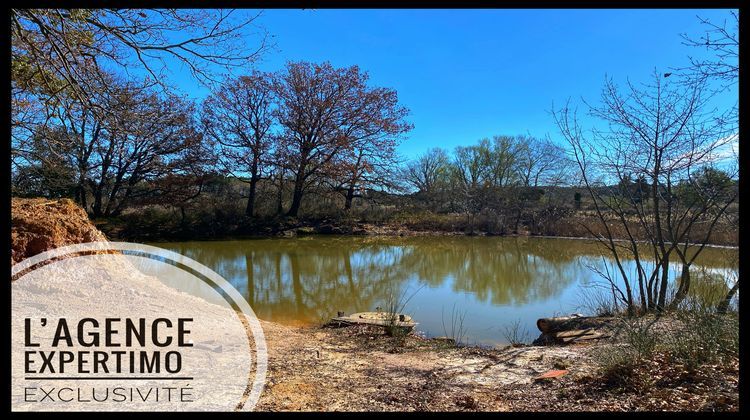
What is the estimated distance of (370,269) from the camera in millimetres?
14508

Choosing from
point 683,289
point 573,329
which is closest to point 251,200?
point 573,329

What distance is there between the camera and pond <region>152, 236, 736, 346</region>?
8156 millimetres

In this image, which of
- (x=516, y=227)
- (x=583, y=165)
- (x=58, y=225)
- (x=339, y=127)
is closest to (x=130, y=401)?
(x=58, y=225)

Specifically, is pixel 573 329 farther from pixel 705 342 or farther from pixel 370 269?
pixel 370 269

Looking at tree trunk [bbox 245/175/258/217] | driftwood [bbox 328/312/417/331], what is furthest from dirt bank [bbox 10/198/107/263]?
tree trunk [bbox 245/175/258/217]

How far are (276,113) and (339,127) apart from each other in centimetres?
394

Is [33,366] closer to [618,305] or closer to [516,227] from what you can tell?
[618,305]

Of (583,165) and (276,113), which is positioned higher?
(276,113)

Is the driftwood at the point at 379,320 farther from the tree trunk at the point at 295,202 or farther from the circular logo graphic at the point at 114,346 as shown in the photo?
the tree trunk at the point at 295,202

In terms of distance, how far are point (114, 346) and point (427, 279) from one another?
9796mm

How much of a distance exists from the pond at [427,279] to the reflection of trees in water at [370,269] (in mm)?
28

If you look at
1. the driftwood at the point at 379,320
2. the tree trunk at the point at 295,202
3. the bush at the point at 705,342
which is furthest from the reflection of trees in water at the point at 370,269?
the bush at the point at 705,342

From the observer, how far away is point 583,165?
7387mm

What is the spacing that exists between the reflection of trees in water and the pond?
28mm
